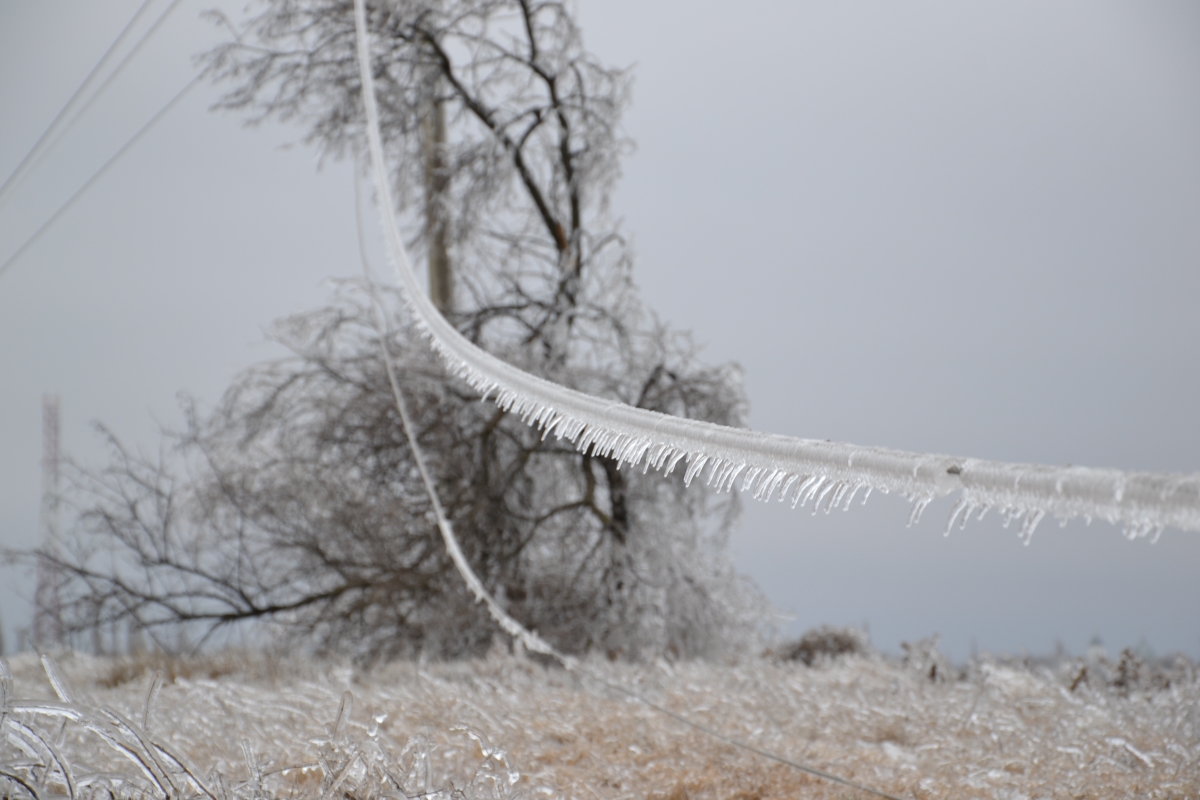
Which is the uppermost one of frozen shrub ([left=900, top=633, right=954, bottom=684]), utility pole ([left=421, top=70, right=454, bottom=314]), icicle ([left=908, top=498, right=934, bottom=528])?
utility pole ([left=421, top=70, right=454, bottom=314])

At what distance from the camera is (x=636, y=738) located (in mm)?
1811

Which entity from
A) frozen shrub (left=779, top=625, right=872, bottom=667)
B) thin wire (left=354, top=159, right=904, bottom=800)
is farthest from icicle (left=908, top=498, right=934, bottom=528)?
frozen shrub (left=779, top=625, right=872, bottom=667)

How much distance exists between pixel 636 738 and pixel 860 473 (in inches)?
45.6

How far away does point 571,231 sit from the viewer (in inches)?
173

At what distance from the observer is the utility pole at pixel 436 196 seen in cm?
436

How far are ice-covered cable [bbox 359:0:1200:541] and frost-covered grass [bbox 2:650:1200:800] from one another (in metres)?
0.46

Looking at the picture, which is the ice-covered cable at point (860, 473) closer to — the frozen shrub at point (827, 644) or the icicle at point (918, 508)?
the icicle at point (918, 508)

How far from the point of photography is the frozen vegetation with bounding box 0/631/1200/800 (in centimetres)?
107

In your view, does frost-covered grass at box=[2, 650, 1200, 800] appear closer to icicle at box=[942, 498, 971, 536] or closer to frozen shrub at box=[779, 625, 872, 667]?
icicle at box=[942, 498, 971, 536]

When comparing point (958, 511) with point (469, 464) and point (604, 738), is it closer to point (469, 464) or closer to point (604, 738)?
point (604, 738)

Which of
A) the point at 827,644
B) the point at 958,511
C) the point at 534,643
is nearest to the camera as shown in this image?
the point at 958,511

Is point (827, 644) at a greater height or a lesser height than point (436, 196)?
lesser

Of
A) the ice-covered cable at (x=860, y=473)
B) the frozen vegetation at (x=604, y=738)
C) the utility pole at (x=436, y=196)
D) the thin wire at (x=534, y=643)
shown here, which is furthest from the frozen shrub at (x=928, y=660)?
the utility pole at (x=436, y=196)

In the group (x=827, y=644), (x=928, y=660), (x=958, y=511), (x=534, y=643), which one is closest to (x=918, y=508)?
(x=958, y=511)
